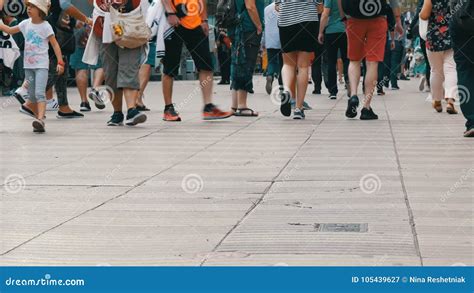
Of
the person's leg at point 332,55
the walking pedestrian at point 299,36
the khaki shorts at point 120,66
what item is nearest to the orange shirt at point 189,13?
the khaki shorts at point 120,66

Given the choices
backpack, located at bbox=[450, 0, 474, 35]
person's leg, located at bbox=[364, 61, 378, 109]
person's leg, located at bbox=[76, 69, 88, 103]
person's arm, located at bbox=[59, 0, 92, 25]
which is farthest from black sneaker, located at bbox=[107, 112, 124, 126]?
backpack, located at bbox=[450, 0, 474, 35]

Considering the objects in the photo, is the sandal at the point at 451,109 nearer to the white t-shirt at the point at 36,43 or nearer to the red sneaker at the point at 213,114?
the red sneaker at the point at 213,114

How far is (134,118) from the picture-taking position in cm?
1218

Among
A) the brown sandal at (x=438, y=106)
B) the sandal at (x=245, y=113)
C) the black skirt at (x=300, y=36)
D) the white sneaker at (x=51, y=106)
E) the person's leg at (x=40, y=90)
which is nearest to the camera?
the person's leg at (x=40, y=90)

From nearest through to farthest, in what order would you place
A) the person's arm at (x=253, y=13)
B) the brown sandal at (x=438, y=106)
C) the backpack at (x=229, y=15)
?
the person's arm at (x=253, y=13)
the backpack at (x=229, y=15)
the brown sandal at (x=438, y=106)

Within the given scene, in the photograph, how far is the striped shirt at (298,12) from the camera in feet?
41.7

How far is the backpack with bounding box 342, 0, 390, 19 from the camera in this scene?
12.5m

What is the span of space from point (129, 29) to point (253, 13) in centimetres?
193

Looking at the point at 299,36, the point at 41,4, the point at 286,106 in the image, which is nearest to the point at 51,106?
the point at 41,4

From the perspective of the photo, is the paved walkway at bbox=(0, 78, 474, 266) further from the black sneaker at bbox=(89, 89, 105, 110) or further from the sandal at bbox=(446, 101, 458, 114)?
the black sneaker at bbox=(89, 89, 105, 110)

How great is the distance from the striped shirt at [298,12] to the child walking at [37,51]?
109 inches
